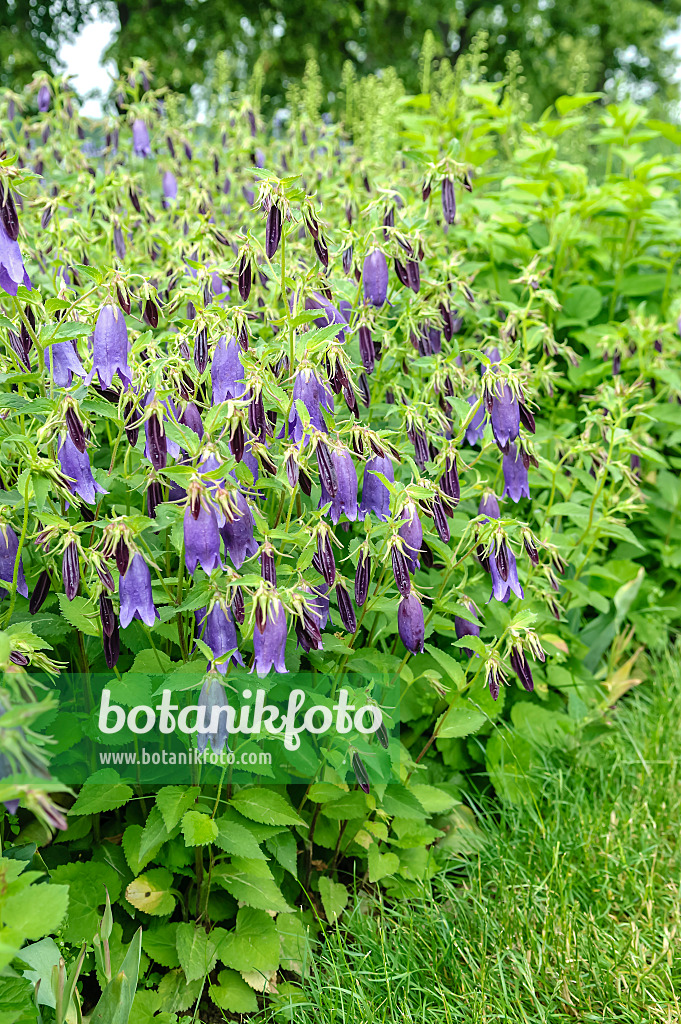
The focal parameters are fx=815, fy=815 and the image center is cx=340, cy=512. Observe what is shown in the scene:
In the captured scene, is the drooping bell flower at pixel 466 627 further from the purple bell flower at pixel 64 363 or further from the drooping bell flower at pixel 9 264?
the drooping bell flower at pixel 9 264

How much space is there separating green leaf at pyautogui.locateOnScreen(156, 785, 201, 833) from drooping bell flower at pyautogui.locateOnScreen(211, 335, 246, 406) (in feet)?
3.25

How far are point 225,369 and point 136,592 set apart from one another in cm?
55

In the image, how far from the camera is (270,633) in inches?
67.7

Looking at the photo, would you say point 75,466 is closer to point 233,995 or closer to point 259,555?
point 259,555

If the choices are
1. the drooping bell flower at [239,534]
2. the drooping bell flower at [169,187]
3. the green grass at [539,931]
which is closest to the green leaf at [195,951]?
the green grass at [539,931]

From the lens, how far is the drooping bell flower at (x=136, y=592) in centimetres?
179

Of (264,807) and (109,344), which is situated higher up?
(109,344)

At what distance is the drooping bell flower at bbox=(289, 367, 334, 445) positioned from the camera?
73.0 inches

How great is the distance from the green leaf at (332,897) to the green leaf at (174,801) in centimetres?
66

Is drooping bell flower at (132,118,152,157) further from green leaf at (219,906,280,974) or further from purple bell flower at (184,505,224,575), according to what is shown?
green leaf at (219,906,280,974)

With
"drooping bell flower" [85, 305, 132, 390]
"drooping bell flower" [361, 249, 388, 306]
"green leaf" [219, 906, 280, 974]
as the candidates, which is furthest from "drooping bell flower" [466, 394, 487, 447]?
"green leaf" [219, 906, 280, 974]

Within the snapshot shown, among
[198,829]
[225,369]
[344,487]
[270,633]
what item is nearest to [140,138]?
[225,369]

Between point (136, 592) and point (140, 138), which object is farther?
point (140, 138)

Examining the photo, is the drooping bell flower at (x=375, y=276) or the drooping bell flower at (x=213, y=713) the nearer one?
the drooping bell flower at (x=213, y=713)
